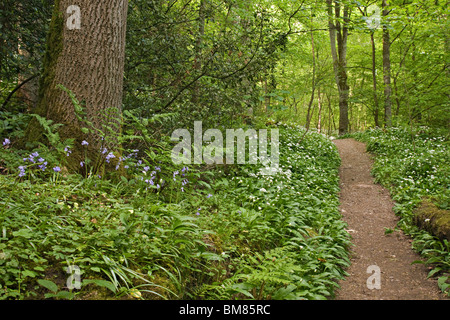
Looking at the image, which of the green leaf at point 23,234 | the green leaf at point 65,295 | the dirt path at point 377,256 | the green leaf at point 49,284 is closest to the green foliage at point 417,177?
the dirt path at point 377,256

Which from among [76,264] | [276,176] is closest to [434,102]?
[276,176]

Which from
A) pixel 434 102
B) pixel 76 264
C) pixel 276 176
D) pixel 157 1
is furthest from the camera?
pixel 434 102

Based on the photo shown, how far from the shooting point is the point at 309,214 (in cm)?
530

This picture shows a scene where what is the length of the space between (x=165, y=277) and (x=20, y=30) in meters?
5.12

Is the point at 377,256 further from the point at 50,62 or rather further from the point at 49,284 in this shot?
the point at 50,62

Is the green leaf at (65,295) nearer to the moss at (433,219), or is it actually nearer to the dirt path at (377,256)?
the dirt path at (377,256)

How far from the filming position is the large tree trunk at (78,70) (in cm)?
393

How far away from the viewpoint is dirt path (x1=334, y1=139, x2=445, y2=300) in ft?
12.0

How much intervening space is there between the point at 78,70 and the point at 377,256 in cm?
520

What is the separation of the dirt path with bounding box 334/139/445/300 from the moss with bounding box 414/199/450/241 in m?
0.40

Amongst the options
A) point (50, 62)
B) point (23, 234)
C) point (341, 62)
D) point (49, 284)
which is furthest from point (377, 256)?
point (341, 62)

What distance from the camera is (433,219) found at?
4.86m
